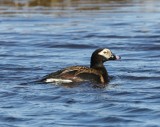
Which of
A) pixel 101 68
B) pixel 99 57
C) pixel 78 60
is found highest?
pixel 99 57

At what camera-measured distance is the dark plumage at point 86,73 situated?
14914mm

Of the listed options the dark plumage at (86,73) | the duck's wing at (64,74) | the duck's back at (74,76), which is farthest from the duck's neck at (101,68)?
the duck's wing at (64,74)

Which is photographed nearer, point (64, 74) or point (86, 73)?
point (64, 74)

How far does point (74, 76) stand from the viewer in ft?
49.4

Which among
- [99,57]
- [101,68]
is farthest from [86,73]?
[99,57]

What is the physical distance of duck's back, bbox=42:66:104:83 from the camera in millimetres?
14883

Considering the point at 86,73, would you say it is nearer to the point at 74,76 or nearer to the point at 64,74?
the point at 74,76

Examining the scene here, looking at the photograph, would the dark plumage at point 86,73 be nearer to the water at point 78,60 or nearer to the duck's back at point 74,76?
the duck's back at point 74,76

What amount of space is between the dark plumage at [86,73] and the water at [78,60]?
0.24 m

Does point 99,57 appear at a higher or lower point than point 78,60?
higher

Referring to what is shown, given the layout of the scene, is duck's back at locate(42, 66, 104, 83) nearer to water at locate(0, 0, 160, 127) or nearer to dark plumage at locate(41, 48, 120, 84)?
dark plumage at locate(41, 48, 120, 84)

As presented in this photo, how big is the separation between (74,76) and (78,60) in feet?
12.1

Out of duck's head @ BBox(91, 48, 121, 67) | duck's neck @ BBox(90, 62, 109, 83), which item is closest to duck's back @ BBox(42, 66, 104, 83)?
duck's neck @ BBox(90, 62, 109, 83)

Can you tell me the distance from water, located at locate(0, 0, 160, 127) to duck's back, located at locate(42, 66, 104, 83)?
0.25 metres
